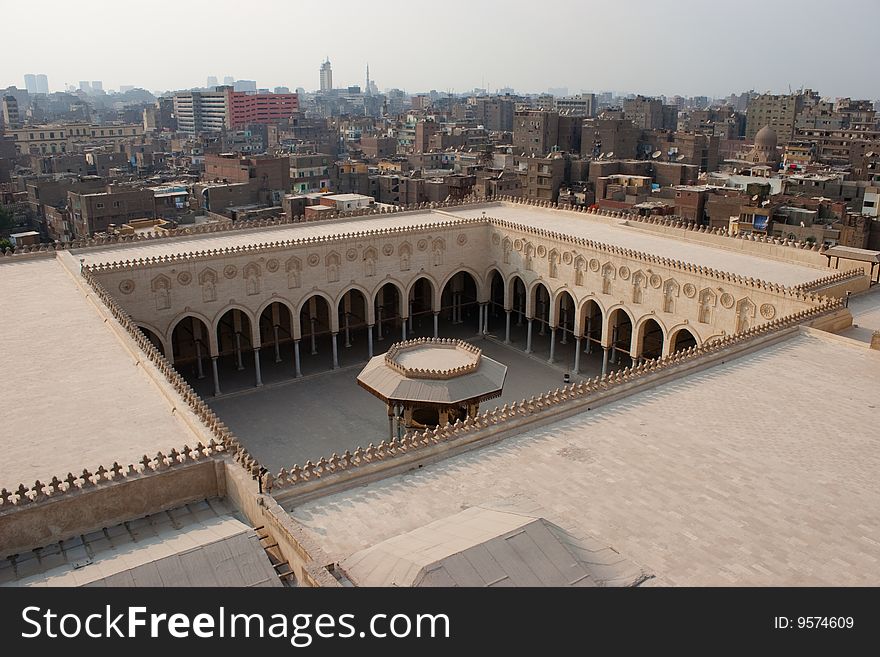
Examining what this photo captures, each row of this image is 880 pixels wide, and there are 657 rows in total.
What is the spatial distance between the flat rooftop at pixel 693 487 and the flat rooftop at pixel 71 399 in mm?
4381

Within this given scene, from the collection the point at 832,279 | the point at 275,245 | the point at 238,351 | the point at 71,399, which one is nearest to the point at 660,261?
the point at 832,279

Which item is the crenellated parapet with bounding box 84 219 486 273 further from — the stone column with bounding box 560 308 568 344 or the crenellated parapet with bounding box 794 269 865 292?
the crenellated parapet with bounding box 794 269 865 292

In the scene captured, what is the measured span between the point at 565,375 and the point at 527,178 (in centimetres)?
3908

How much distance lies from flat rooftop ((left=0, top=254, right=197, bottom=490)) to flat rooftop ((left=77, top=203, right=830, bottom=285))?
8.89 metres

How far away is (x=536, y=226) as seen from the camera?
39.0m

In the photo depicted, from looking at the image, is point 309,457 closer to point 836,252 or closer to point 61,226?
point 836,252

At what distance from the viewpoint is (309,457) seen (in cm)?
2584

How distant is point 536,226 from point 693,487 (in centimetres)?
2614

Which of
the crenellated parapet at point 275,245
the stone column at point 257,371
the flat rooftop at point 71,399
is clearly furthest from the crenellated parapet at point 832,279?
the stone column at point 257,371

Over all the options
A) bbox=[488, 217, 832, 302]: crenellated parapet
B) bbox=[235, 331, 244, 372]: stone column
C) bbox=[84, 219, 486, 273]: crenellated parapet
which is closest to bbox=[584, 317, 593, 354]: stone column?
bbox=[488, 217, 832, 302]: crenellated parapet

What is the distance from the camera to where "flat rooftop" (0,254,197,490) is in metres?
14.7

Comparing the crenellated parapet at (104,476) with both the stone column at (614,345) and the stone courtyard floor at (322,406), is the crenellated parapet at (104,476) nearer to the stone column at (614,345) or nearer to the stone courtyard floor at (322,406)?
the stone courtyard floor at (322,406)

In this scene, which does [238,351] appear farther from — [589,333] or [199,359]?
[589,333]
